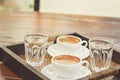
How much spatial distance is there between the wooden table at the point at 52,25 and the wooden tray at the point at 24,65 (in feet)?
0.74

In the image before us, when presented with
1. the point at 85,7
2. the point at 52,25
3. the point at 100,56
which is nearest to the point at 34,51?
the point at 100,56

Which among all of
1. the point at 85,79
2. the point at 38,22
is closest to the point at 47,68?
the point at 85,79

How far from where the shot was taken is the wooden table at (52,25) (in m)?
1.55

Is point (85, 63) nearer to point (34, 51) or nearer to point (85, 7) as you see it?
point (34, 51)

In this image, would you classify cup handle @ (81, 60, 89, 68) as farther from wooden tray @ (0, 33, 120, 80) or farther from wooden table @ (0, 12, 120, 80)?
wooden table @ (0, 12, 120, 80)

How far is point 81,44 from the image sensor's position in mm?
1247

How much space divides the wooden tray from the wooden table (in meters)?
0.23

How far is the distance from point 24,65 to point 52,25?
761 millimetres

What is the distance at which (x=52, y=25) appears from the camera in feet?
5.63

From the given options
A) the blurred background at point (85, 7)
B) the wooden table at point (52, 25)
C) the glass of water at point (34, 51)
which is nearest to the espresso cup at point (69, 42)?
the glass of water at point (34, 51)

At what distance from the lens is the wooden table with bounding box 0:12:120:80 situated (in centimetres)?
155

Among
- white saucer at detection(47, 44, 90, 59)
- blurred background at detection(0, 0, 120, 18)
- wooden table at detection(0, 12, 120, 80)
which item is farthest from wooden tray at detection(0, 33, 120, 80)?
blurred background at detection(0, 0, 120, 18)

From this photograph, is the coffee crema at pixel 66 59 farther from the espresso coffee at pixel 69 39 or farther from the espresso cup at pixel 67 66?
the espresso coffee at pixel 69 39

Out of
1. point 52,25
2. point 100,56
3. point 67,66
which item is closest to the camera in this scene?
point 67,66
